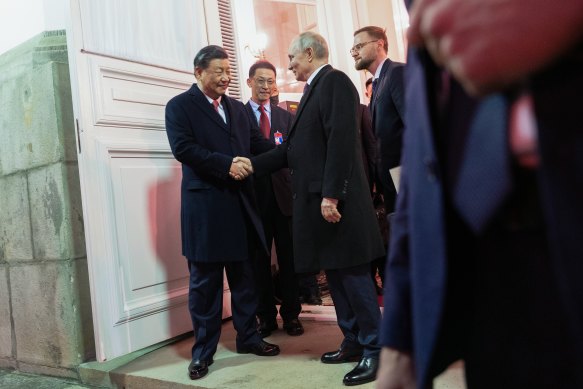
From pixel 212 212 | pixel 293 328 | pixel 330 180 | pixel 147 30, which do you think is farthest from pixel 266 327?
pixel 147 30

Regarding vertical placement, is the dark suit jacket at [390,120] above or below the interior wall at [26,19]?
below

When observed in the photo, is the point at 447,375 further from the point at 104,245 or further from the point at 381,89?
the point at 104,245

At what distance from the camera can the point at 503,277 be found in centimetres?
62

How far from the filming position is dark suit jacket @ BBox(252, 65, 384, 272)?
7.52ft

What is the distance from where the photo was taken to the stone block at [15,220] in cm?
329

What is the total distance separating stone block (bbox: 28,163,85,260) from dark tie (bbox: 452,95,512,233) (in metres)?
2.90

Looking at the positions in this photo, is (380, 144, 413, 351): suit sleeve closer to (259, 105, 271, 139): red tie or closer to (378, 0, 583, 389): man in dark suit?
(378, 0, 583, 389): man in dark suit

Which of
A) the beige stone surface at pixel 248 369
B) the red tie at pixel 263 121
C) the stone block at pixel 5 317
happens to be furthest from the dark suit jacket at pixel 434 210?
the stone block at pixel 5 317

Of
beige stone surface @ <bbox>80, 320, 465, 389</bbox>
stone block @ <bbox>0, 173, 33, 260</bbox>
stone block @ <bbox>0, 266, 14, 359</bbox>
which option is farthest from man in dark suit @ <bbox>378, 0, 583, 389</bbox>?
stone block @ <bbox>0, 266, 14, 359</bbox>

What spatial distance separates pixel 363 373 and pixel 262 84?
2.21 meters

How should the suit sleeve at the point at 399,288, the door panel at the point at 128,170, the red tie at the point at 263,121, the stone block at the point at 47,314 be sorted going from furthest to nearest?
the red tie at the point at 263,121
the stone block at the point at 47,314
the door panel at the point at 128,170
the suit sleeve at the point at 399,288

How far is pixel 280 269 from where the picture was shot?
339 centimetres

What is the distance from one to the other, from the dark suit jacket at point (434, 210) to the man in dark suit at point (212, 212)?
1955 millimetres

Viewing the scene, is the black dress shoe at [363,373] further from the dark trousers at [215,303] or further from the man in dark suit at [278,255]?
the man in dark suit at [278,255]
